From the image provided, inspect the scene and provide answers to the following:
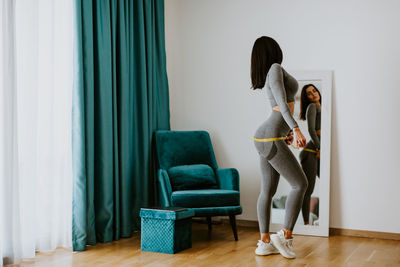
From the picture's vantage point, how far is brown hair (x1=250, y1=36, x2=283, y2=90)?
113 inches

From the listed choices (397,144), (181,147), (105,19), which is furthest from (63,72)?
(397,144)

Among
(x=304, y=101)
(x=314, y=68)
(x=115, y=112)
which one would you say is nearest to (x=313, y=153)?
(x=304, y=101)

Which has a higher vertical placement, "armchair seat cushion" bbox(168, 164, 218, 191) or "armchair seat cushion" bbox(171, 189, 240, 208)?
"armchair seat cushion" bbox(168, 164, 218, 191)

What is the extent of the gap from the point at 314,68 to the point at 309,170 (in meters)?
0.86

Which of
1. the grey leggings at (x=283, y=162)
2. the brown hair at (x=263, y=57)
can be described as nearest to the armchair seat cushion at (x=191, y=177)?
the grey leggings at (x=283, y=162)

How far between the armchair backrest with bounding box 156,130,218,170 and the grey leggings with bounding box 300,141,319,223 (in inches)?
29.5

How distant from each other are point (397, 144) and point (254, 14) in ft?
5.42

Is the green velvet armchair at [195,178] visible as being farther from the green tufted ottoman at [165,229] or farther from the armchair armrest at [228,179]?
the green tufted ottoman at [165,229]

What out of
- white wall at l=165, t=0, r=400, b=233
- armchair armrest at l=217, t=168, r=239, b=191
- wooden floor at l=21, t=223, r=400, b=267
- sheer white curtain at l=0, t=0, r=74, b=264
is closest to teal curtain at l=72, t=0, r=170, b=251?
sheer white curtain at l=0, t=0, r=74, b=264

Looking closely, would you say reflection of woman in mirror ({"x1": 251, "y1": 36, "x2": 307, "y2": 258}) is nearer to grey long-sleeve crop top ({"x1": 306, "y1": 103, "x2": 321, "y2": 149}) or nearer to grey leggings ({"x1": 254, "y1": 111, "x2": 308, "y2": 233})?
grey leggings ({"x1": 254, "y1": 111, "x2": 308, "y2": 233})

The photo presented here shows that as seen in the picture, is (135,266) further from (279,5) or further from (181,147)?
(279,5)

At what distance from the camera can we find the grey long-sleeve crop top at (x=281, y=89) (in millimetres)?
2703

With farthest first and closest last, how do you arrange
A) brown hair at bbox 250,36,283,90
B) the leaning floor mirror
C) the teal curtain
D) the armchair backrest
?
the armchair backrest → the leaning floor mirror → the teal curtain → brown hair at bbox 250,36,283,90

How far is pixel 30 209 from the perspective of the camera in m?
2.81
